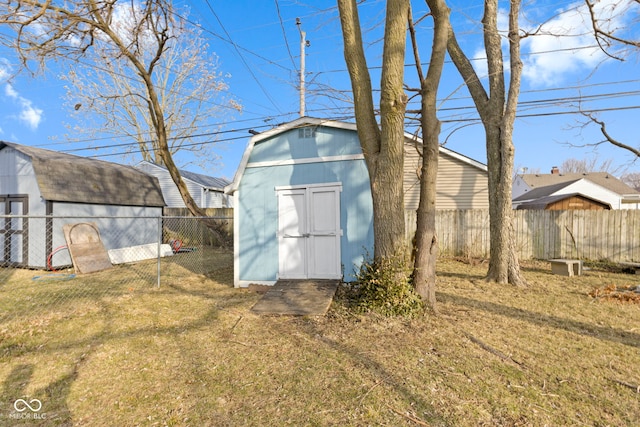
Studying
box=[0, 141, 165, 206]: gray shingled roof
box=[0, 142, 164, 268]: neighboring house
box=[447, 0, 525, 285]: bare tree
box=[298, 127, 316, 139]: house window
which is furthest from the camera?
box=[0, 141, 165, 206]: gray shingled roof

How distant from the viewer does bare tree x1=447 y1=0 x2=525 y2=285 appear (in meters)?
6.93

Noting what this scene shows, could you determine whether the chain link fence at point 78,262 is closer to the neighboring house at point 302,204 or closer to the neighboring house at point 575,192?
the neighboring house at point 302,204

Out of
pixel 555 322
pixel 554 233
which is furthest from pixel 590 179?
pixel 555 322

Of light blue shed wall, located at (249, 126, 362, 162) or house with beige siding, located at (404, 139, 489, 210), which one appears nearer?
light blue shed wall, located at (249, 126, 362, 162)

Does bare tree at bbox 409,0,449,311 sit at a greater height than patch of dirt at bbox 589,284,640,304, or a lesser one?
greater

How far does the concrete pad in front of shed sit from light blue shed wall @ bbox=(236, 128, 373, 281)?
23.7 inches

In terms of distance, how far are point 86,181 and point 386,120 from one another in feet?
34.6

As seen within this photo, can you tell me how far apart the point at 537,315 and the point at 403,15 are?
506cm

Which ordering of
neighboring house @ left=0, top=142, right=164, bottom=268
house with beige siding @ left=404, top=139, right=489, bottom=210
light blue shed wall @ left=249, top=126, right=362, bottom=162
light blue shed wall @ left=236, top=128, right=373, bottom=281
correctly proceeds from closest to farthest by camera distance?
1. light blue shed wall @ left=236, top=128, right=373, bottom=281
2. light blue shed wall @ left=249, top=126, right=362, bottom=162
3. neighboring house @ left=0, top=142, right=164, bottom=268
4. house with beige siding @ left=404, top=139, right=489, bottom=210

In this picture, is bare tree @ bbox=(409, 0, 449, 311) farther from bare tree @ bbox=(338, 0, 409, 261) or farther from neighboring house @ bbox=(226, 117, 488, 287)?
neighboring house @ bbox=(226, 117, 488, 287)

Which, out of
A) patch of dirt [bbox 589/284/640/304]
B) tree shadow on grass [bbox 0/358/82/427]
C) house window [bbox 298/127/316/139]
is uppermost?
house window [bbox 298/127/316/139]

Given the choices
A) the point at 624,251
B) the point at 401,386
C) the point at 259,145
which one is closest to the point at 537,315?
the point at 401,386

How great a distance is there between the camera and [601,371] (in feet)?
10.0

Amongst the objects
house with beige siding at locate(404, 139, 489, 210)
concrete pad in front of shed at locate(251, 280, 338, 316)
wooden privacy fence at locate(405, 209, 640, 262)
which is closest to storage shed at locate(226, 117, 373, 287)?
concrete pad in front of shed at locate(251, 280, 338, 316)
